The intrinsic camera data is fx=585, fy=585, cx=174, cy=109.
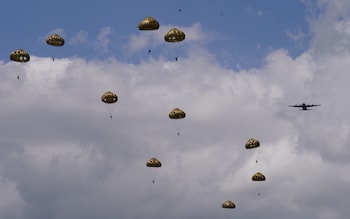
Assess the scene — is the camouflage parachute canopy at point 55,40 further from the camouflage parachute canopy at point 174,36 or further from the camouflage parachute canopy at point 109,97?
the camouflage parachute canopy at point 174,36

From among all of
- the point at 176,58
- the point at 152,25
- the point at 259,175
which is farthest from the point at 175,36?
the point at 259,175

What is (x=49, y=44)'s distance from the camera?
123m

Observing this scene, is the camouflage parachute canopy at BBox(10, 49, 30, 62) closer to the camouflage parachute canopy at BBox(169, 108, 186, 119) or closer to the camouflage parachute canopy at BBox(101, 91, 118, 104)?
the camouflage parachute canopy at BBox(101, 91, 118, 104)

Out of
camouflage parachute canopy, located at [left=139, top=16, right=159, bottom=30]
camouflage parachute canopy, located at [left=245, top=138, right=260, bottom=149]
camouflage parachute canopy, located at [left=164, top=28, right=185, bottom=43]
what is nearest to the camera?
camouflage parachute canopy, located at [left=139, top=16, right=159, bottom=30]

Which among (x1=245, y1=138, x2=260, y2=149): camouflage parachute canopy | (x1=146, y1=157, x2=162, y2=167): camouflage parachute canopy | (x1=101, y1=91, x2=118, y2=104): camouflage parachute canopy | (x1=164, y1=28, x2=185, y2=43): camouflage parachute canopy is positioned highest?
(x1=164, y1=28, x2=185, y2=43): camouflage parachute canopy

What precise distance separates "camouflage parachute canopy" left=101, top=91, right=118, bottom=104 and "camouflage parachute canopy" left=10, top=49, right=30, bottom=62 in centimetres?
1870

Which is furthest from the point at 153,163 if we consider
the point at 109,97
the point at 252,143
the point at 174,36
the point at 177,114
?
the point at 174,36

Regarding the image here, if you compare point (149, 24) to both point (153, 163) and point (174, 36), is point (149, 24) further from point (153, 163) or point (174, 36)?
point (153, 163)

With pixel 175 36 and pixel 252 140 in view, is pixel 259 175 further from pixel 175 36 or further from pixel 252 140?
pixel 175 36

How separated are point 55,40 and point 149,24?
2173 cm

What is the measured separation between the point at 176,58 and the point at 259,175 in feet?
188

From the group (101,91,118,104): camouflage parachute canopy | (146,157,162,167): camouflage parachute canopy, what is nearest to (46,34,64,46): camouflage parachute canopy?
(101,91,118,104): camouflage parachute canopy

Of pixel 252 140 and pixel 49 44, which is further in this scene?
pixel 252 140

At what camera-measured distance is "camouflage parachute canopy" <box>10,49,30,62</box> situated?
119438 mm
